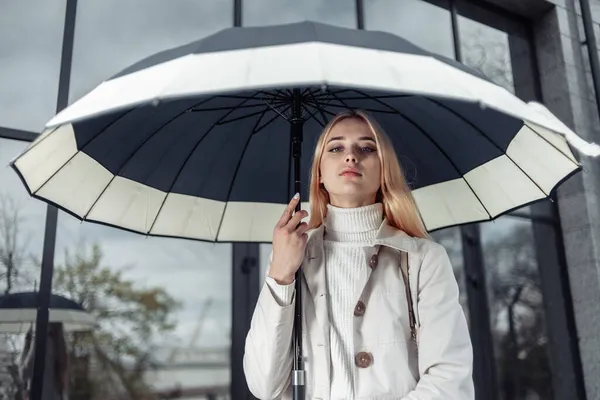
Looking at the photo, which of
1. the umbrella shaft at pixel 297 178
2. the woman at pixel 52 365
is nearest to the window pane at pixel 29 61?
the woman at pixel 52 365

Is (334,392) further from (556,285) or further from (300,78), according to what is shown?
(556,285)

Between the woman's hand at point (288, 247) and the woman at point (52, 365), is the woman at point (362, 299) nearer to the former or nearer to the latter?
the woman's hand at point (288, 247)

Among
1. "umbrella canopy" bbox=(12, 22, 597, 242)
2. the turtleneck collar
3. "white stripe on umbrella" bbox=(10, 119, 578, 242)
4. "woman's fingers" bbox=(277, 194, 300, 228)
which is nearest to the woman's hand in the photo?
"woman's fingers" bbox=(277, 194, 300, 228)

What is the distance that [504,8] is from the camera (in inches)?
229

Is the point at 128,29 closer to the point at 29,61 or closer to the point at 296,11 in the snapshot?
the point at 29,61

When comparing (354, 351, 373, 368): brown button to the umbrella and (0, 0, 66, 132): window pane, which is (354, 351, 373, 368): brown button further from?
(0, 0, 66, 132): window pane

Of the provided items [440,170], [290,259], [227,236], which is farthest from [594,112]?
[290,259]

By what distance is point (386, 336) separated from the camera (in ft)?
4.71

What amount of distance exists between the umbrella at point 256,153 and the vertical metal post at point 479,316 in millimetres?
2823

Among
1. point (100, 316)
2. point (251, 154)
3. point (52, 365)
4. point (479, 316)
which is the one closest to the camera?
point (251, 154)

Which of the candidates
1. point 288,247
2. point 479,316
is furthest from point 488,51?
point 288,247

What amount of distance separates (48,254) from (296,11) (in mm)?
2692

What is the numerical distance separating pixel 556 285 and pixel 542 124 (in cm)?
445

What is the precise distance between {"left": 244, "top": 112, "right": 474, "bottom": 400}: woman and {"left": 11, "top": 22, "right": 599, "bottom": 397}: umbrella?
2.7 inches
